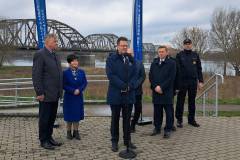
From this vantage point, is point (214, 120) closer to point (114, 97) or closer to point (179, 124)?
point (179, 124)

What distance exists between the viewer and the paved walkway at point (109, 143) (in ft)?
20.7

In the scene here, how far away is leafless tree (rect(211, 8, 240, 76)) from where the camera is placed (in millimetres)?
44375

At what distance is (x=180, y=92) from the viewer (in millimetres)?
8500

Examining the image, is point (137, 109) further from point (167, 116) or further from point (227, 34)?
point (227, 34)

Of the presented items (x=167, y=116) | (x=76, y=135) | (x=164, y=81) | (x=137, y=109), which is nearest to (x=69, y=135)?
(x=76, y=135)

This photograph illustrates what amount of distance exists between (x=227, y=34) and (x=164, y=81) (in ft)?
142

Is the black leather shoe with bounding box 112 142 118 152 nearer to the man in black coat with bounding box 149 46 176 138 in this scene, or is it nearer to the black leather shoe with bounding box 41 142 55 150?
the black leather shoe with bounding box 41 142 55 150

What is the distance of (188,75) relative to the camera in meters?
8.34

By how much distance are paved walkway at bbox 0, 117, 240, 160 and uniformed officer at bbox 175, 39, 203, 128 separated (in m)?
0.49

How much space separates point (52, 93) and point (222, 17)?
154 feet

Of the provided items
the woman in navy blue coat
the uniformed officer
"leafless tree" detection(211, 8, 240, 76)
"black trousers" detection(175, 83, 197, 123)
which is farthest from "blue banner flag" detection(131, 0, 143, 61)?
"leafless tree" detection(211, 8, 240, 76)

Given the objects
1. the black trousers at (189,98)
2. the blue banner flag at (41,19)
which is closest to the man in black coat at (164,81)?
the black trousers at (189,98)

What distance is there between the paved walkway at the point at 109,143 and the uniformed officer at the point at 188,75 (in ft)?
1.62

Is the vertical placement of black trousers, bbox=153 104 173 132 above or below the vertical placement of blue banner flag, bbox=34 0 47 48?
below
